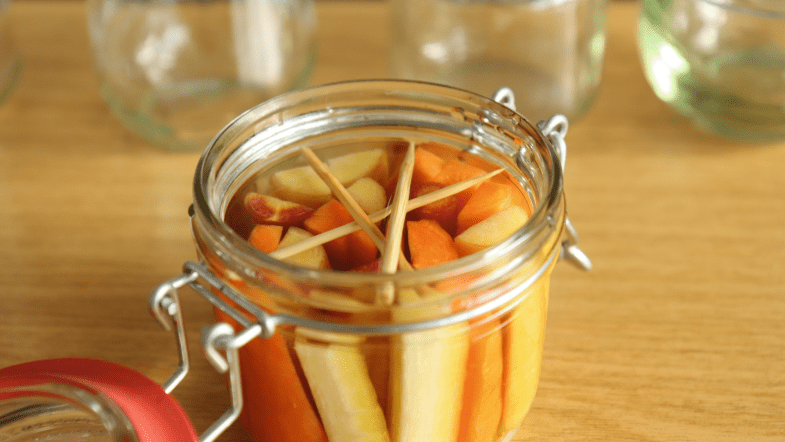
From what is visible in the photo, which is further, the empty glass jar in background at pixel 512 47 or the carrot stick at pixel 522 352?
the empty glass jar in background at pixel 512 47

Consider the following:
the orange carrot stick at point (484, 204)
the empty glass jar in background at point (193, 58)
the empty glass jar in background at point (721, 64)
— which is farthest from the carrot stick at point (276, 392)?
the empty glass jar in background at point (721, 64)

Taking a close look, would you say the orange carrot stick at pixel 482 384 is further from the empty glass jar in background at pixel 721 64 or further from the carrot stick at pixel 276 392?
the empty glass jar in background at pixel 721 64

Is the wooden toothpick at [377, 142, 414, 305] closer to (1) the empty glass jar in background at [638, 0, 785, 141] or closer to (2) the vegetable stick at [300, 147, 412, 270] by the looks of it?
(2) the vegetable stick at [300, 147, 412, 270]

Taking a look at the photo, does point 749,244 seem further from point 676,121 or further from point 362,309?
point 362,309

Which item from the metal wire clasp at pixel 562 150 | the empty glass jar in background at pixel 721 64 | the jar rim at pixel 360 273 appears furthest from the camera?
the empty glass jar in background at pixel 721 64

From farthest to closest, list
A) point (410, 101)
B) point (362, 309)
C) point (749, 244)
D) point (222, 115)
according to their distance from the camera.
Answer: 1. point (222, 115)
2. point (749, 244)
3. point (410, 101)
4. point (362, 309)

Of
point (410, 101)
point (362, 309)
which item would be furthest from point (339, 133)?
point (362, 309)

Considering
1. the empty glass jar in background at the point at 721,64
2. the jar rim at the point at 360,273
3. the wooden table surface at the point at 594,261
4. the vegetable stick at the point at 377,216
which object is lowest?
the wooden table surface at the point at 594,261
